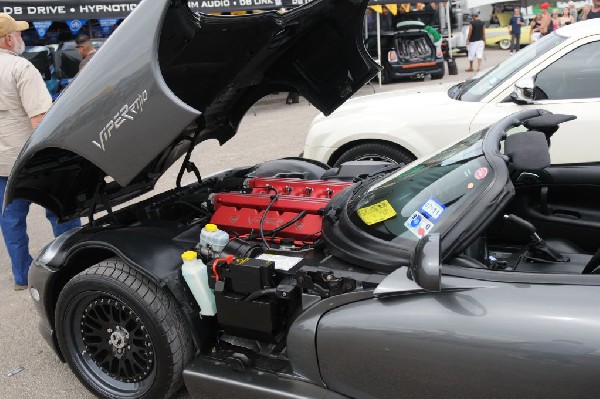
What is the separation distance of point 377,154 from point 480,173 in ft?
9.78

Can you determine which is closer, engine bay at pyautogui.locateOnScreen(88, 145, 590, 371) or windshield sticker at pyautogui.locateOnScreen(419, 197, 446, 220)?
windshield sticker at pyautogui.locateOnScreen(419, 197, 446, 220)

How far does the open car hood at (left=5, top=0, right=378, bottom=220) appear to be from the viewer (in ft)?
7.94

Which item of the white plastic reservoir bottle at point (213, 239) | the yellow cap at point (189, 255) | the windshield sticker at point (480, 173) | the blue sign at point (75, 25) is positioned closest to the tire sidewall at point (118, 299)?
the yellow cap at point (189, 255)

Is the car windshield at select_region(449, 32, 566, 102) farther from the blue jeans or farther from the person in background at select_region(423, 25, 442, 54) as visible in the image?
the person in background at select_region(423, 25, 442, 54)

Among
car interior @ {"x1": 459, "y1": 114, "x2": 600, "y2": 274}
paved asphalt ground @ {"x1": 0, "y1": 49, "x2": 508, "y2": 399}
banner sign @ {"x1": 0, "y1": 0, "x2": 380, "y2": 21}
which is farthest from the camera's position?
banner sign @ {"x1": 0, "y1": 0, "x2": 380, "y2": 21}

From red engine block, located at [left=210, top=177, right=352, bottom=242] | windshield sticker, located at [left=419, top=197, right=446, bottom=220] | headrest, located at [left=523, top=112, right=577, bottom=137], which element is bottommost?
red engine block, located at [left=210, top=177, right=352, bottom=242]

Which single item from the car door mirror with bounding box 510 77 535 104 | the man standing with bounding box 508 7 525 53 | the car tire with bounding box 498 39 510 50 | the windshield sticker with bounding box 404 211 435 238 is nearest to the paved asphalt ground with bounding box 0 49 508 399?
the car door mirror with bounding box 510 77 535 104

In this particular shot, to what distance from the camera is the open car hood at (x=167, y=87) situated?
242cm

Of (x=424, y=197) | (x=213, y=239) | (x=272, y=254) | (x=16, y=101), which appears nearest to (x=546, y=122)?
(x=424, y=197)

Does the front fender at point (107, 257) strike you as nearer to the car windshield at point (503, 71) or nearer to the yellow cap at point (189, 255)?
the yellow cap at point (189, 255)

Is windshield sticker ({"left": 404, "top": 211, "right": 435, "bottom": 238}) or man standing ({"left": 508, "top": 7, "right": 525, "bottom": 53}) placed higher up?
windshield sticker ({"left": 404, "top": 211, "right": 435, "bottom": 238})

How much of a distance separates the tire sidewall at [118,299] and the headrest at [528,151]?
166cm

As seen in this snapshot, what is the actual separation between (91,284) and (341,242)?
1.22 m

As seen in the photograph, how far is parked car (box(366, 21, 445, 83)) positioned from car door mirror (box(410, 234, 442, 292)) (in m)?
13.9
